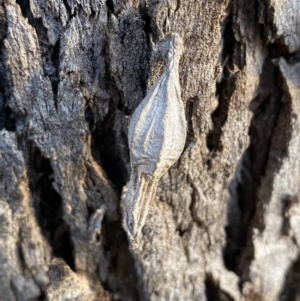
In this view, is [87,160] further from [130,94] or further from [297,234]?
[297,234]

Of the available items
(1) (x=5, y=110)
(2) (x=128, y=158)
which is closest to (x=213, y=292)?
(2) (x=128, y=158)

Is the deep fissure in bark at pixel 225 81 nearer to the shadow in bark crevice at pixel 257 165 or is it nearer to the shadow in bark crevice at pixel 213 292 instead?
the shadow in bark crevice at pixel 257 165

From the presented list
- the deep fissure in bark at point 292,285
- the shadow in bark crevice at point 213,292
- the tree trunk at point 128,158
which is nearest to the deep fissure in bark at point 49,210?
the tree trunk at point 128,158

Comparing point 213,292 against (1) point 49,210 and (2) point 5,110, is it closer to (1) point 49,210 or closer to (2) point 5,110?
(1) point 49,210

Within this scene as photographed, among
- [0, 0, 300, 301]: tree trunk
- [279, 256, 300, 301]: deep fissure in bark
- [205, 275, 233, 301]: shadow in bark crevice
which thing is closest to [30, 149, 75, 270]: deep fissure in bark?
[0, 0, 300, 301]: tree trunk

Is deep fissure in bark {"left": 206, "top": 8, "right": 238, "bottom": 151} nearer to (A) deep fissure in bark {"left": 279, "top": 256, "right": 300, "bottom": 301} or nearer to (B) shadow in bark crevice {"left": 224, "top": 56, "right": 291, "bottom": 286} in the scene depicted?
(B) shadow in bark crevice {"left": 224, "top": 56, "right": 291, "bottom": 286}

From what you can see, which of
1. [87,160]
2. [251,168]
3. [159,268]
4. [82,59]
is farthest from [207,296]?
[82,59]

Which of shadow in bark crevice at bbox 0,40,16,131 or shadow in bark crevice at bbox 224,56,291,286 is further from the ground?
shadow in bark crevice at bbox 0,40,16,131

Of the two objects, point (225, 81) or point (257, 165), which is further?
point (257, 165)
